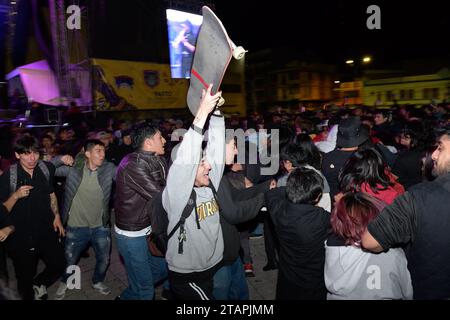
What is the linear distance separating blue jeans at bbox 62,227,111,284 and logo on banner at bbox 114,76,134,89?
13.7m

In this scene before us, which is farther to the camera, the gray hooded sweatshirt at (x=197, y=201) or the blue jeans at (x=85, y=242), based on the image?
the blue jeans at (x=85, y=242)

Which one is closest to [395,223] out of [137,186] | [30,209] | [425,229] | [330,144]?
[425,229]

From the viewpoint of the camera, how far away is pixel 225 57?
1885mm

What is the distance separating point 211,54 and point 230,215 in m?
1.32

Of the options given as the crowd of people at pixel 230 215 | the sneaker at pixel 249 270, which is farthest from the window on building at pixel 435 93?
the sneaker at pixel 249 270

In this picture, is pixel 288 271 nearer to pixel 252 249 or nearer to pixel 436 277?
pixel 436 277

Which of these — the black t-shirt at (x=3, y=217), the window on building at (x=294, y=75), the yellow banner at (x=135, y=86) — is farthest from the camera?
the window on building at (x=294, y=75)

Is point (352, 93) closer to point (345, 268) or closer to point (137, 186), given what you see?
point (137, 186)

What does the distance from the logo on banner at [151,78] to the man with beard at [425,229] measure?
1729 cm

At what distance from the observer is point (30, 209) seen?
3457 mm

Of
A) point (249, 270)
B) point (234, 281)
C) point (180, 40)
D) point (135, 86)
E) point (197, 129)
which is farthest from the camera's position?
point (135, 86)

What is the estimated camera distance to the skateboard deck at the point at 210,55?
189 cm

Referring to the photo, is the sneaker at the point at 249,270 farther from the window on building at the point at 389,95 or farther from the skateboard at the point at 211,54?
the window on building at the point at 389,95

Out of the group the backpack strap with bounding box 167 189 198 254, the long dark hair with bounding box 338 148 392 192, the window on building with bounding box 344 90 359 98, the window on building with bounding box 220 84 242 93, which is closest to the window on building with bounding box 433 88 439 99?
the window on building with bounding box 344 90 359 98
